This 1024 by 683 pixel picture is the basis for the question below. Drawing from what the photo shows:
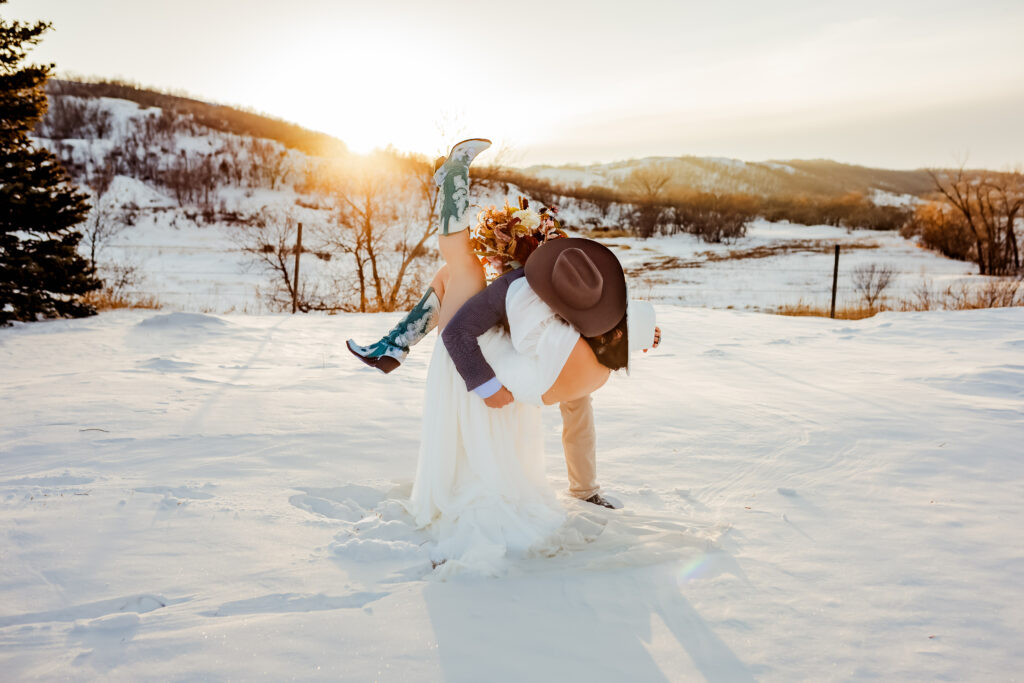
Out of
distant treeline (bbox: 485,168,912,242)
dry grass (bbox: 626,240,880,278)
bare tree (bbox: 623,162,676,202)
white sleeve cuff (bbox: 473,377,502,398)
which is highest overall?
bare tree (bbox: 623,162,676,202)

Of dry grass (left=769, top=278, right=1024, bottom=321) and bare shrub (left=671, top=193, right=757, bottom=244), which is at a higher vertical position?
bare shrub (left=671, top=193, right=757, bottom=244)

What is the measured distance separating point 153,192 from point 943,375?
41.8 metres

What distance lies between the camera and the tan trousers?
253 centimetres

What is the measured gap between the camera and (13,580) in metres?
1.86

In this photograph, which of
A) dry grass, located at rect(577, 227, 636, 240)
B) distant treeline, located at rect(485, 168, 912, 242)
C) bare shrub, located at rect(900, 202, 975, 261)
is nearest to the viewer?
bare shrub, located at rect(900, 202, 975, 261)

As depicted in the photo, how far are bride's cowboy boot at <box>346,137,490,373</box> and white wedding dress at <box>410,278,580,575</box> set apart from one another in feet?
0.73

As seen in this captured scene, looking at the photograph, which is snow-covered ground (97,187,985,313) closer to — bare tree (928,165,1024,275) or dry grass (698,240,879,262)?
dry grass (698,240,879,262)

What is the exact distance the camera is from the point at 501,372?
6.64 ft

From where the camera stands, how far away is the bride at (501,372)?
1.96 m

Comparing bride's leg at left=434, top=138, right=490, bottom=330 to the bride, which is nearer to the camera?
the bride

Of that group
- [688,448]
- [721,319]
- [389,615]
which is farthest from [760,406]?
[721,319]

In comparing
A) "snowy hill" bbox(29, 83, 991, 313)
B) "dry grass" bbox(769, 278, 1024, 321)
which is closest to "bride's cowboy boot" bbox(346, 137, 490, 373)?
"snowy hill" bbox(29, 83, 991, 313)

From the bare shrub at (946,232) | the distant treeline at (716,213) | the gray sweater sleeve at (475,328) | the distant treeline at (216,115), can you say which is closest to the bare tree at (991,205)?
the bare shrub at (946,232)

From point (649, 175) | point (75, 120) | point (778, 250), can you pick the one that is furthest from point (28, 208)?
point (649, 175)
